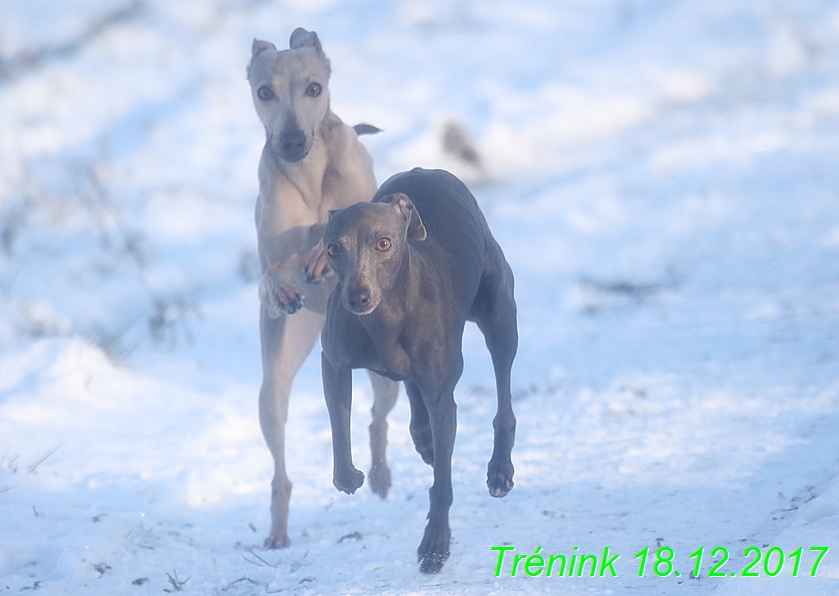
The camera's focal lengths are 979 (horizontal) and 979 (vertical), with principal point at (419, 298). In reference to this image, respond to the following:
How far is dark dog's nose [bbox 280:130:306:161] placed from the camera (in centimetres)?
364

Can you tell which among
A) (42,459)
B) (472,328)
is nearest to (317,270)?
(42,459)

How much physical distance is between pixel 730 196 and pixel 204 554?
6.84 meters

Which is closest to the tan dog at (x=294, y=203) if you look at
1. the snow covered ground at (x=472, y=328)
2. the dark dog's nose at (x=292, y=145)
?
the dark dog's nose at (x=292, y=145)

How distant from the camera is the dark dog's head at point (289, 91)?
3.78 metres

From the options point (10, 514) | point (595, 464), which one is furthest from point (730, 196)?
point (10, 514)

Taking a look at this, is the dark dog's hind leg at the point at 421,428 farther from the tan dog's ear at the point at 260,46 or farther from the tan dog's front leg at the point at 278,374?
the tan dog's ear at the point at 260,46

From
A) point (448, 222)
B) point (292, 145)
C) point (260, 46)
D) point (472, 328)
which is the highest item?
point (260, 46)

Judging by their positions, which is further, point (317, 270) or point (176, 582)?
point (317, 270)

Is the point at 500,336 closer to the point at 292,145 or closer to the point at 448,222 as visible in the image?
the point at 448,222

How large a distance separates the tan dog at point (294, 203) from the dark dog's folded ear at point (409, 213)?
796 mm

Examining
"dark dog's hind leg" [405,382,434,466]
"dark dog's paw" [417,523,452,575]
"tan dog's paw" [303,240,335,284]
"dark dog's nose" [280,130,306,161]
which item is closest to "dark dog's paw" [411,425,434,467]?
"dark dog's hind leg" [405,382,434,466]

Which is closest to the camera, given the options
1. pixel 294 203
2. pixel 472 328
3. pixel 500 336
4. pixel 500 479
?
pixel 500 479

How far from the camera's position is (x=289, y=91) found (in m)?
3.84

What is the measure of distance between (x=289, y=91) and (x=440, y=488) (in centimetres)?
167
